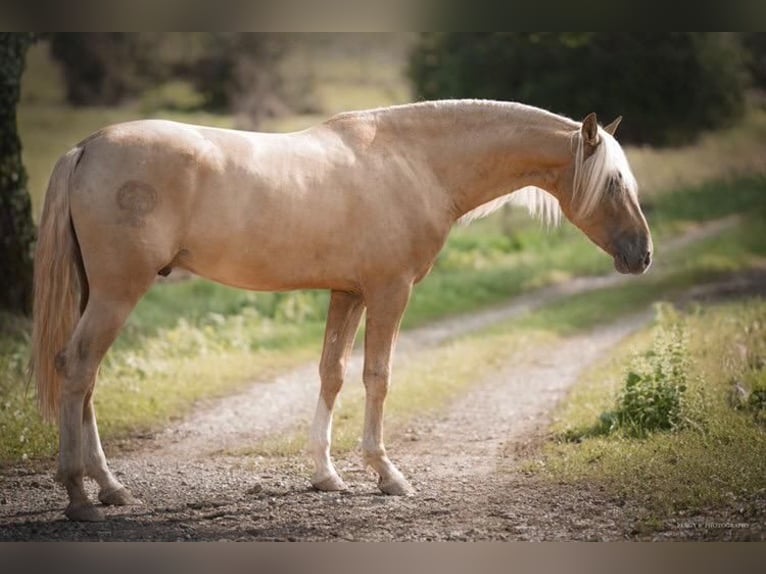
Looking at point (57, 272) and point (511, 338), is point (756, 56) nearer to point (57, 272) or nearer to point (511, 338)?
point (511, 338)

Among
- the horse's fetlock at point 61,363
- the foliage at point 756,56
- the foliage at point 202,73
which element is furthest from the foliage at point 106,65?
the horse's fetlock at point 61,363

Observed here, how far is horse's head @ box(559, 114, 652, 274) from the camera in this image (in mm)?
5488

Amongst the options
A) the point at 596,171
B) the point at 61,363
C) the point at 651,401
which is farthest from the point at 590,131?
the point at 61,363

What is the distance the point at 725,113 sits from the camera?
1362cm

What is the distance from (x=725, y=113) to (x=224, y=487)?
Result: 33.5 ft

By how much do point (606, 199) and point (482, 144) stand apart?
2.50 feet

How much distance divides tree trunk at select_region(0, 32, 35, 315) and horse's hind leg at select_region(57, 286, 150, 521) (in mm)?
3953

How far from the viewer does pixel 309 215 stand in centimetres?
534

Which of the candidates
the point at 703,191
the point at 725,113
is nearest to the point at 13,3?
the point at 725,113

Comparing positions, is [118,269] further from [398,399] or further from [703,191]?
[703,191]

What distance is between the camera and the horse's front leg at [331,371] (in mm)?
5688

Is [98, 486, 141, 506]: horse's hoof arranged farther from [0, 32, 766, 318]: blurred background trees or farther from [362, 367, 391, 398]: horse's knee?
[0, 32, 766, 318]: blurred background trees

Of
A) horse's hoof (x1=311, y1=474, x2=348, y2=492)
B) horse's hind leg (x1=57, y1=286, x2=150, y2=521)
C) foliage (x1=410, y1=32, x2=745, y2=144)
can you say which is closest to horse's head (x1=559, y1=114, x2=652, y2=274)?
horse's hoof (x1=311, y1=474, x2=348, y2=492)

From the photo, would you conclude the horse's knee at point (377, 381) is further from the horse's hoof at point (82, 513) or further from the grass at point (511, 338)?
the horse's hoof at point (82, 513)
